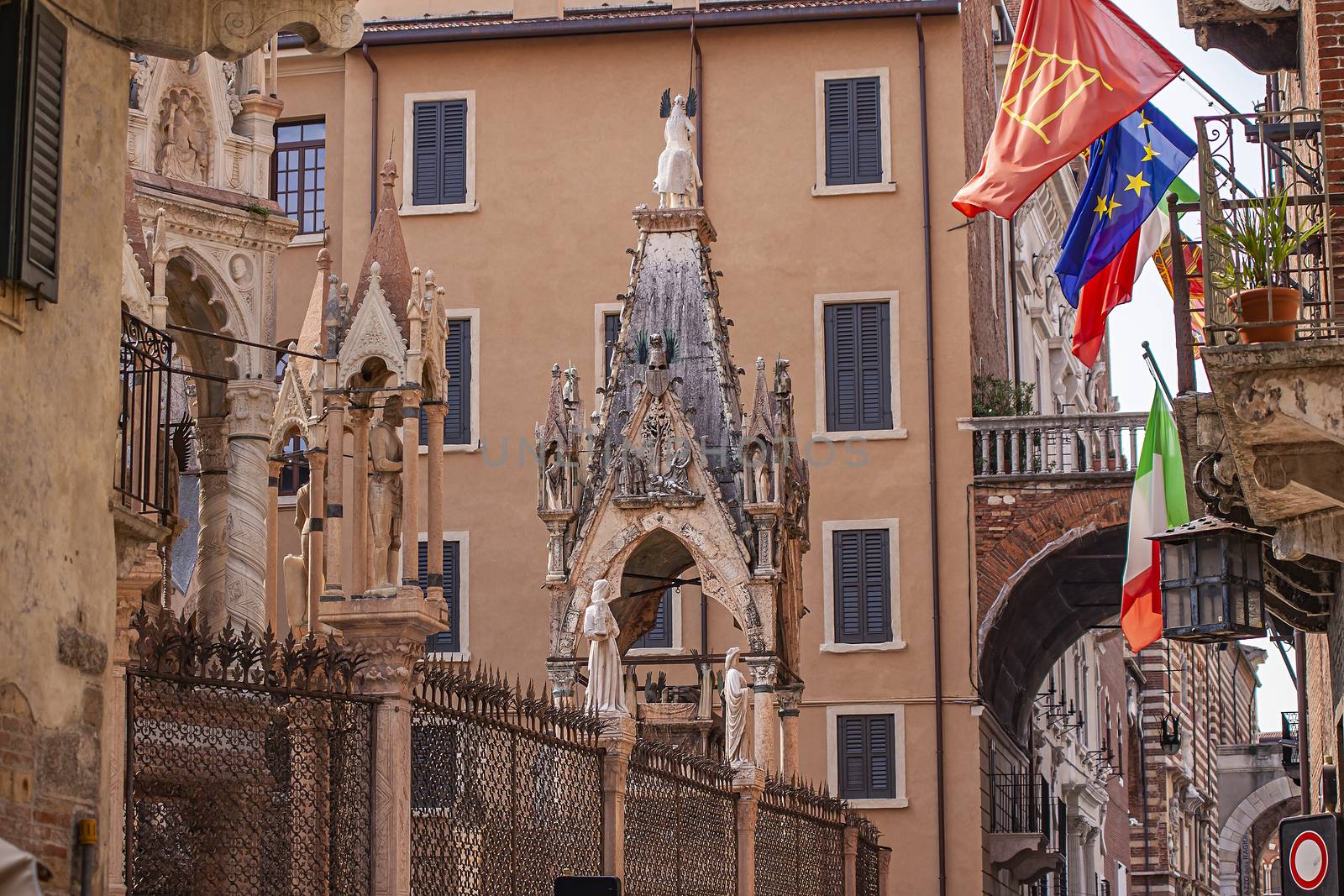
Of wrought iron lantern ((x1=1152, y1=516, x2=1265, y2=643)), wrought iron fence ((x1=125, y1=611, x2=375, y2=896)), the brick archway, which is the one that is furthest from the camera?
the brick archway

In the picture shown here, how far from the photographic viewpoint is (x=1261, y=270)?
13.5 m

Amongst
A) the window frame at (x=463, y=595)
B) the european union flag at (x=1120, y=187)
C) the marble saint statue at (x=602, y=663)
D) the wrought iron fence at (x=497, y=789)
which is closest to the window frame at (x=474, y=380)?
the window frame at (x=463, y=595)

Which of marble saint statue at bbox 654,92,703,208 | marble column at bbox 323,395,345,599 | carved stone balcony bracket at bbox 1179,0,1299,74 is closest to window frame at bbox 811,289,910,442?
marble saint statue at bbox 654,92,703,208

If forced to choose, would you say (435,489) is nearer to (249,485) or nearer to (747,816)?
(249,485)

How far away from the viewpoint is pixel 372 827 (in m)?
12.5

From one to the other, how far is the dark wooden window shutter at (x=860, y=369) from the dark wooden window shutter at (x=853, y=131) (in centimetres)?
194

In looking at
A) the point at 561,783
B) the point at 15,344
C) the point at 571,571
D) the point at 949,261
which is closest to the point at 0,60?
the point at 15,344

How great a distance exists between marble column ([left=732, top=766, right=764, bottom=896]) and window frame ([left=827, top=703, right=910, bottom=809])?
12.7m

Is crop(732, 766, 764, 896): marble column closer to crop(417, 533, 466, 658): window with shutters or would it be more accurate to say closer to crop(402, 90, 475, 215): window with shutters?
crop(417, 533, 466, 658): window with shutters

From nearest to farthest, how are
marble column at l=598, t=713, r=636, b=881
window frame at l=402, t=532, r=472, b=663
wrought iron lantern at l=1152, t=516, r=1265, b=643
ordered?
wrought iron lantern at l=1152, t=516, r=1265, b=643 < marble column at l=598, t=713, r=636, b=881 < window frame at l=402, t=532, r=472, b=663

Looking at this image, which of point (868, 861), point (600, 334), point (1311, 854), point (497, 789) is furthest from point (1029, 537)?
point (1311, 854)

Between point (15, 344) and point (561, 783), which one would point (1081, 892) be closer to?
point (561, 783)

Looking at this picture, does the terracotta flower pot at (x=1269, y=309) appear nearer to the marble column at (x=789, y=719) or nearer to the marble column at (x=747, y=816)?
the marble column at (x=747, y=816)

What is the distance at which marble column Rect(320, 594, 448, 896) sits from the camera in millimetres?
12469
